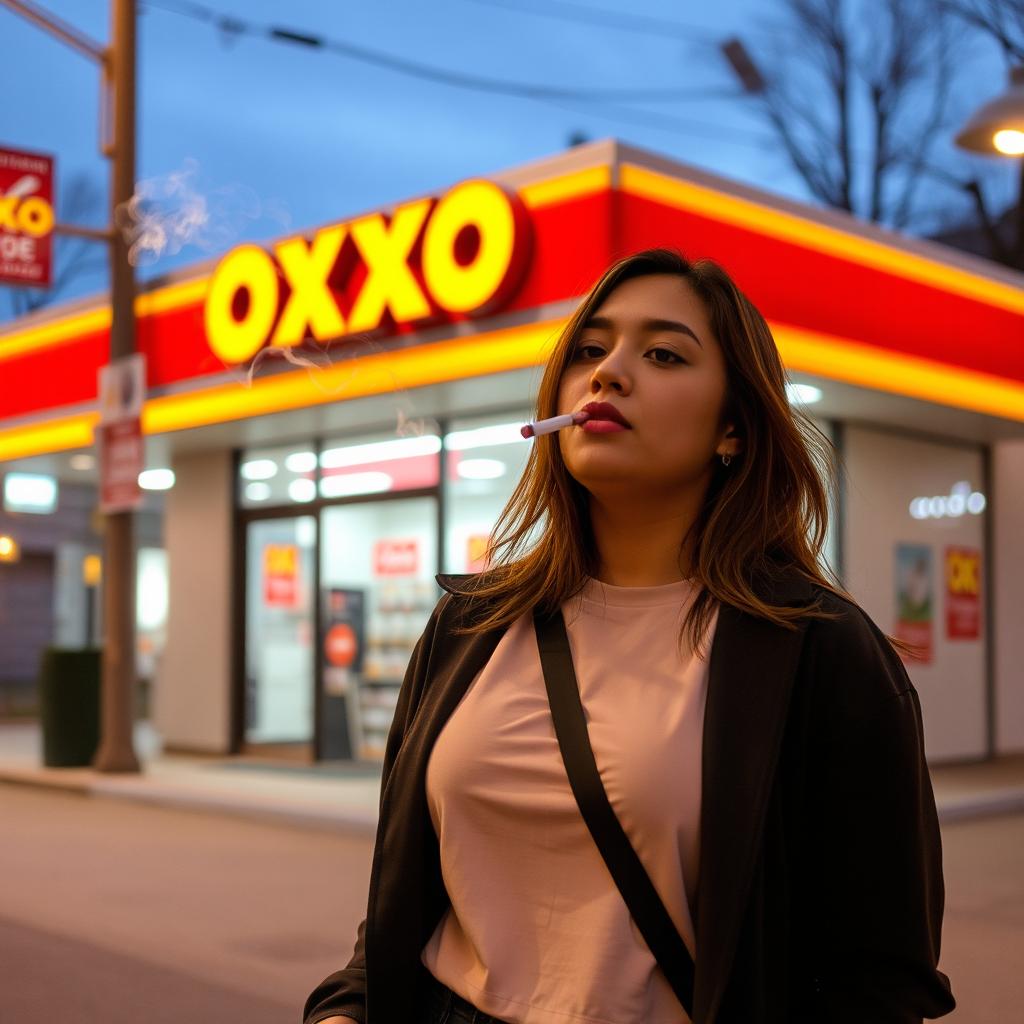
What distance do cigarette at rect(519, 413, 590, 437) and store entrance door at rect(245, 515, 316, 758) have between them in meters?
12.4

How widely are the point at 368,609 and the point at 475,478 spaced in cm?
198

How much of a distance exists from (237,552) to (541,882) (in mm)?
13645

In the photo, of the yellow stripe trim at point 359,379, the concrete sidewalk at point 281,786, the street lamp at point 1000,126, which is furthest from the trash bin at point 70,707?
the street lamp at point 1000,126

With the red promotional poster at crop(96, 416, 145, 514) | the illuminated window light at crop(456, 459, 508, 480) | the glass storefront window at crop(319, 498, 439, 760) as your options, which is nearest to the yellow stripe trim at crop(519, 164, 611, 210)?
the illuminated window light at crop(456, 459, 508, 480)

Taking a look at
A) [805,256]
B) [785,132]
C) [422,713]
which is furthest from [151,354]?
[785,132]

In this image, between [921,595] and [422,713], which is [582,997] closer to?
[422,713]

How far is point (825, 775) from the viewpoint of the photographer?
1.63 m

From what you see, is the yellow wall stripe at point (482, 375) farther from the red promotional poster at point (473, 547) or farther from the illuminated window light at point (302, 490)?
the red promotional poster at point (473, 547)

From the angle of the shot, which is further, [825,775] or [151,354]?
[151,354]

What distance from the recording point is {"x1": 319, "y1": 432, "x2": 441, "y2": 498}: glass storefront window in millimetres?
12914

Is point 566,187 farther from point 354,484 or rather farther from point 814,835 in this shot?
point 814,835

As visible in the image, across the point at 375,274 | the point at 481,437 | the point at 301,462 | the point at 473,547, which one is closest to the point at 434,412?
the point at 481,437

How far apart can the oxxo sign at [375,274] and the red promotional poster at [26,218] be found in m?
1.91

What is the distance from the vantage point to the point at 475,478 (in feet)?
41.2
